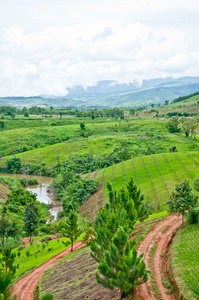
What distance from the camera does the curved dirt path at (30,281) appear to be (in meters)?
36.6

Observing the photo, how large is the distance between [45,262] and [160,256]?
2299cm

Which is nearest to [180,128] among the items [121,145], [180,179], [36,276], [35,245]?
[121,145]

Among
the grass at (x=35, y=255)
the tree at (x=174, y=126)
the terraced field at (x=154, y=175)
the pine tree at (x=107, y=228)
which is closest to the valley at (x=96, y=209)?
the pine tree at (x=107, y=228)

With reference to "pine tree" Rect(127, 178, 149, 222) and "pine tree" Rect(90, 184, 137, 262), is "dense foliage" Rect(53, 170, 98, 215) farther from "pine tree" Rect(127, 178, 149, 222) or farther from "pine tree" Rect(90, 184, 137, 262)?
"pine tree" Rect(90, 184, 137, 262)

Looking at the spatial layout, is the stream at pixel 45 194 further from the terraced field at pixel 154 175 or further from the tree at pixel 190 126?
the tree at pixel 190 126

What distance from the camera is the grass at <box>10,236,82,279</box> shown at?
47.2m

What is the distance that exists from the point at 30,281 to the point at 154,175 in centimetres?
5662

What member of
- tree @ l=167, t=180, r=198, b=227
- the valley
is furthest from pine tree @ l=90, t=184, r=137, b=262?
tree @ l=167, t=180, r=198, b=227

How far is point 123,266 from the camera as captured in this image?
67.4 feet

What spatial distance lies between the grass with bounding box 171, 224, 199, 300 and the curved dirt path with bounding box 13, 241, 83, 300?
64.3ft

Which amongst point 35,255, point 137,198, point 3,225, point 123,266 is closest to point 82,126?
point 3,225

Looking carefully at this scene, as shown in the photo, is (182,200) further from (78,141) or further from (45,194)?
(78,141)

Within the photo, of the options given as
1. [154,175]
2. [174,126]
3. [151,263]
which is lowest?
[154,175]

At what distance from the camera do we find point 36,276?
A: 4203 centimetres
